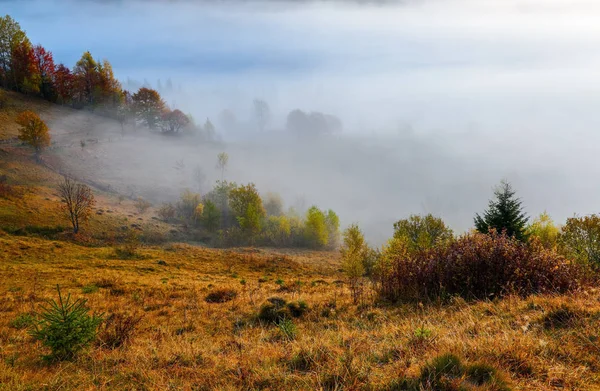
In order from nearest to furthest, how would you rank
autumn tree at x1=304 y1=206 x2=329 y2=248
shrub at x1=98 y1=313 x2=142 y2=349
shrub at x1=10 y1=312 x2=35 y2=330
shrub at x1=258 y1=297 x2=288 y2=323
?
shrub at x1=98 y1=313 x2=142 y2=349 < shrub at x1=10 y1=312 x2=35 y2=330 < shrub at x1=258 y1=297 x2=288 y2=323 < autumn tree at x1=304 y1=206 x2=329 y2=248

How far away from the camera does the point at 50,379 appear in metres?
4.95

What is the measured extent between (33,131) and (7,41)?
5863 cm

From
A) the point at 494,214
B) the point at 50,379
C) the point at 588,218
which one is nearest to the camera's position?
the point at 50,379

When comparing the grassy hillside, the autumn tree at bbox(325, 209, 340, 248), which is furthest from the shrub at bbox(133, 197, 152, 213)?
the grassy hillside

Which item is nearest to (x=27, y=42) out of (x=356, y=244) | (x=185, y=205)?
(x=185, y=205)

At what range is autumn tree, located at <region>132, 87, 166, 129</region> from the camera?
122 meters

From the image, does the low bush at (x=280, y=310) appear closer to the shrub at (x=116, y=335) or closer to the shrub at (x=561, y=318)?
the shrub at (x=116, y=335)

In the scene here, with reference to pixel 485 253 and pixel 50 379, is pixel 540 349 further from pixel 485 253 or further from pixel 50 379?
pixel 50 379

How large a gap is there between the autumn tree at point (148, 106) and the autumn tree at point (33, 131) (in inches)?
2205

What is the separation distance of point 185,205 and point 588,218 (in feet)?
283

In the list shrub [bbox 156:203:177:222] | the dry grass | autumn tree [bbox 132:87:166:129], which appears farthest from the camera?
autumn tree [bbox 132:87:166:129]

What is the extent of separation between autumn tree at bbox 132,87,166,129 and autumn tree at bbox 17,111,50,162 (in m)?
56.0

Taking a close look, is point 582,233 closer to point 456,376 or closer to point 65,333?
point 456,376

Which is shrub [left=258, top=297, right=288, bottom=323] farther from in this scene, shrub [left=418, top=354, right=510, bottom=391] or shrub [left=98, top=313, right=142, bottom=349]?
shrub [left=418, top=354, right=510, bottom=391]
